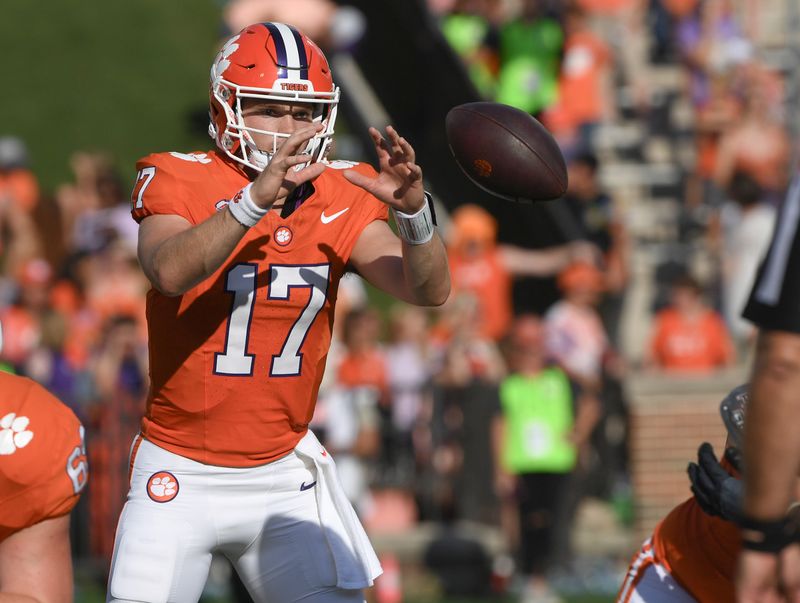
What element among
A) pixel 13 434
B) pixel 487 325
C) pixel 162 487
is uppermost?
pixel 13 434

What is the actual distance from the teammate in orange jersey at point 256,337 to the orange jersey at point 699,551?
910 mm

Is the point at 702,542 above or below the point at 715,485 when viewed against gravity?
below

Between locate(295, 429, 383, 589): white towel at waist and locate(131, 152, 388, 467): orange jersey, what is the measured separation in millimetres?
130

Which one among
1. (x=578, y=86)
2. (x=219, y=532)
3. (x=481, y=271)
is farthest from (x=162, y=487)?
(x=578, y=86)

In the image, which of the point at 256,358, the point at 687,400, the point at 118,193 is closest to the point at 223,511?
the point at 256,358

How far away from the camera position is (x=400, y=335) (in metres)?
10.9

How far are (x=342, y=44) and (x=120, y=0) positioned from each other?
3764 mm

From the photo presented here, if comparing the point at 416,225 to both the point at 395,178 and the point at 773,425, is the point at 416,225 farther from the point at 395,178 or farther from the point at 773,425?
the point at 773,425

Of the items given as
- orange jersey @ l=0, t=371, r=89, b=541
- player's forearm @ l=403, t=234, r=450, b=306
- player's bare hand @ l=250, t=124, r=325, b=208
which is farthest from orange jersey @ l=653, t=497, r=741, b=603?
orange jersey @ l=0, t=371, r=89, b=541

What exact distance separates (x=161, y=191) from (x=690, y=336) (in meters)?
7.04

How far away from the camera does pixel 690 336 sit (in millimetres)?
10852

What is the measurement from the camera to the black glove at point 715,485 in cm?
423

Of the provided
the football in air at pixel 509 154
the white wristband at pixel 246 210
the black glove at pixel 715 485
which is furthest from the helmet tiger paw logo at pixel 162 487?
the black glove at pixel 715 485

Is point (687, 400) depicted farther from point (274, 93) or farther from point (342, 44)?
point (274, 93)
